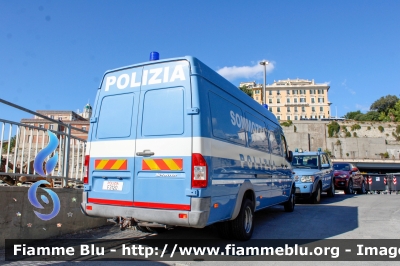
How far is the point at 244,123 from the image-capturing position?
19.4 ft

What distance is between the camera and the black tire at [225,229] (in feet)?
18.0

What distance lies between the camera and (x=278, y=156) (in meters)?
8.01

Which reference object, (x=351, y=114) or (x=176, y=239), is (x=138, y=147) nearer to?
(x=176, y=239)

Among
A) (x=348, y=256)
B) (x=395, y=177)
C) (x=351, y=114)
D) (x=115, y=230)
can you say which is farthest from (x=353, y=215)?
(x=351, y=114)

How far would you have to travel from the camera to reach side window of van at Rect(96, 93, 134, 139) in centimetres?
487

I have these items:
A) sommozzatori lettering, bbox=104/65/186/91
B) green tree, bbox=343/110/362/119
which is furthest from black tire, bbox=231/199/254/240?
green tree, bbox=343/110/362/119

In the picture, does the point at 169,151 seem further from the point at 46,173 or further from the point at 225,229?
the point at 46,173

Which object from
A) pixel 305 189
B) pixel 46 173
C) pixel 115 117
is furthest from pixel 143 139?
pixel 305 189

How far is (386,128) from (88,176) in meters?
80.7

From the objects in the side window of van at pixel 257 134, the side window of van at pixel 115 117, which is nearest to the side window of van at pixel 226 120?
the side window of van at pixel 257 134

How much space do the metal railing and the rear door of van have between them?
1.47m

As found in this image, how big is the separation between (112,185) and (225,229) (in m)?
2.16

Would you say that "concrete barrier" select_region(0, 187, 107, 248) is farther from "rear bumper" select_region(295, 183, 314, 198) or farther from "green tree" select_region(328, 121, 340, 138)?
"green tree" select_region(328, 121, 340, 138)

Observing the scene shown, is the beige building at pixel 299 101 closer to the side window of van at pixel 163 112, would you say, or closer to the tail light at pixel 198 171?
the side window of van at pixel 163 112
